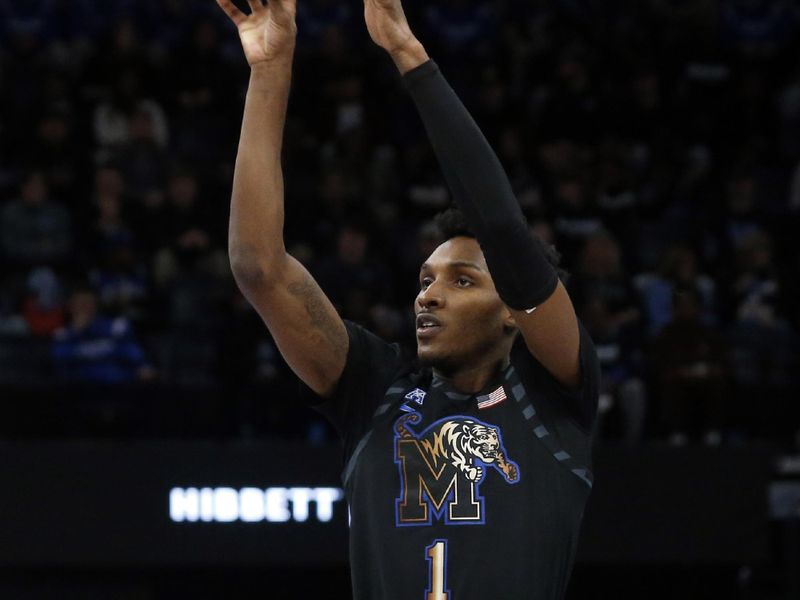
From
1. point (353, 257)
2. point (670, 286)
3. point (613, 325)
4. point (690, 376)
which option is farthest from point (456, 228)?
point (670, 286)

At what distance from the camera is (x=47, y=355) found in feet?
31.8

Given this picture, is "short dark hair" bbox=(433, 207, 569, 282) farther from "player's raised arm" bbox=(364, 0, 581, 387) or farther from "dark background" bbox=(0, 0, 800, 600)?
"dark background" bbox=(0, 0, 800, 600)

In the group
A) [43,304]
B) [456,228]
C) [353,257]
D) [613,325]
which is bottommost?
[613,325]

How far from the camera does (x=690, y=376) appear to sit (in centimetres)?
934

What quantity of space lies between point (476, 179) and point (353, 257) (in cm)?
787

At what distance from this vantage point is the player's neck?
→ 10.6 feet

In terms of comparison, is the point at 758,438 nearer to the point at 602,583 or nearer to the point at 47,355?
the point at 602,583

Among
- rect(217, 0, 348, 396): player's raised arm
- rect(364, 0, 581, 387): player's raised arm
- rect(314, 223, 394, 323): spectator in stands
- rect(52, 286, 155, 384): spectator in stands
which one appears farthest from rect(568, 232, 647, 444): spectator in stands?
rect(364, 0, 581, 387): player's raised arm

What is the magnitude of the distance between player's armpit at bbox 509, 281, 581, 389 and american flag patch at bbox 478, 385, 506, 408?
5.3 inches

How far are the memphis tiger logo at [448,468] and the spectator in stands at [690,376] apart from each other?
607cm

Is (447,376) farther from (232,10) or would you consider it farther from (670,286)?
(670,286)

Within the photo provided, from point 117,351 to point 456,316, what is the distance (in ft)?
Answer: 22.1

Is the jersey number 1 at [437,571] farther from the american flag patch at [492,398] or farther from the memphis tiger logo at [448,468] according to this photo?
the american flag patch at [492,398]

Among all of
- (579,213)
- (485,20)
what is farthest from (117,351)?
(485,20)
